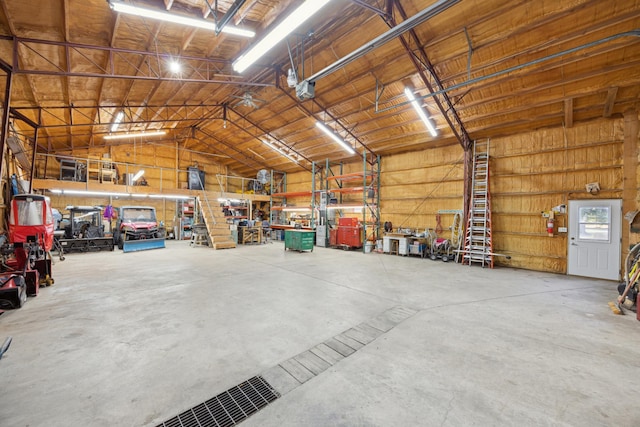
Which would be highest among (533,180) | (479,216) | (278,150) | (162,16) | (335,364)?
(278,150)

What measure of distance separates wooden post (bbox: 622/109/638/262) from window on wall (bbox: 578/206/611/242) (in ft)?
1.04

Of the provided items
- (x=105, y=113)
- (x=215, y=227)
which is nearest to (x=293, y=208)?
(x=215, y=227)

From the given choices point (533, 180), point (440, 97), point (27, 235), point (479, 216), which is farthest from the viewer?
point (479, 216)

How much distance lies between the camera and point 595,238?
714cm

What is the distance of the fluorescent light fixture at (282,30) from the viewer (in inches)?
150

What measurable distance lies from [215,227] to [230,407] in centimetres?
1118

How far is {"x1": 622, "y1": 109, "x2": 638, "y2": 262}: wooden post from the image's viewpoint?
21.5ft

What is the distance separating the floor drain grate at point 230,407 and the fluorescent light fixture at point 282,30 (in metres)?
4.82

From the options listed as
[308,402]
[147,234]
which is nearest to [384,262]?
[308,402]

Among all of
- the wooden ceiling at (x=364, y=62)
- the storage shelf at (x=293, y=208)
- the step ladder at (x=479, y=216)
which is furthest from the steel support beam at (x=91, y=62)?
the step ladder at (x=479, y=216)

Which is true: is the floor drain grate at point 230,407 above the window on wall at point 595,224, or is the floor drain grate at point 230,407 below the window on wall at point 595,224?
below

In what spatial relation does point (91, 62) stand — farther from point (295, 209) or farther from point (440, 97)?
point (295, 209)

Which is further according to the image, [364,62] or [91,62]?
[364,62]

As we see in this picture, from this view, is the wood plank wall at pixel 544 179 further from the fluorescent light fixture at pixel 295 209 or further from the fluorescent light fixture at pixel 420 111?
the fluorescent light fixture at pixel 295 209
